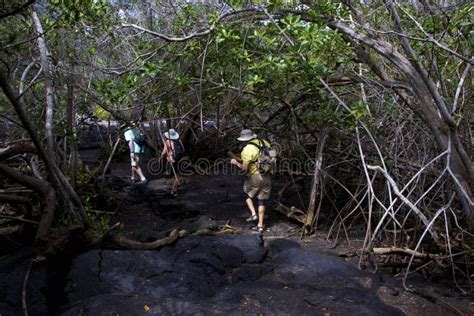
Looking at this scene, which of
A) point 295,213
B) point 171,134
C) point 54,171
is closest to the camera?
point 54,171

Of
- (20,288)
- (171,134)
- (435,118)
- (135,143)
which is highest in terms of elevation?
(435,118)

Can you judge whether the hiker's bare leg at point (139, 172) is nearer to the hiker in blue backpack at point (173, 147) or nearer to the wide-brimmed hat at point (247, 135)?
the hiker in blue backpack at point (173, 147)

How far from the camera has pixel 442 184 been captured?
4973 millimetres

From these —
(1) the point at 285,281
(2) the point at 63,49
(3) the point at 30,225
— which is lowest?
(1) the point at 285,281

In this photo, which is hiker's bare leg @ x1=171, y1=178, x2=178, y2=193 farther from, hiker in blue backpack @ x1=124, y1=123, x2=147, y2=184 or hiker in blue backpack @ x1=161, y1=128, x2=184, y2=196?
hiker in blue backpack @ x1=124, y1=123, x2=147, y2=184

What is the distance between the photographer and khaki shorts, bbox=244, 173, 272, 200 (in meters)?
6.51

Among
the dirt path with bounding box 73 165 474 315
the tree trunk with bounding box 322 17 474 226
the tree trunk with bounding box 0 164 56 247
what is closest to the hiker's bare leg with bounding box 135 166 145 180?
the dirt path with bounding box 73 165 474 315

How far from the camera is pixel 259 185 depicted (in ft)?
21.4

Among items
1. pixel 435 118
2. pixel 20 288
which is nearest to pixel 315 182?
pixel 435 118

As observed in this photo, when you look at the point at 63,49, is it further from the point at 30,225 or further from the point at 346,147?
the point at 346,147

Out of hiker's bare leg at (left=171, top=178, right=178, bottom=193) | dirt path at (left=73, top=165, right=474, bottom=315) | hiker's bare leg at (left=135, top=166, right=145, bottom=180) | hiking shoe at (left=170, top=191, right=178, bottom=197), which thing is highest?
hiker's bare leg at (left=135, top=166, right=145, bottom=180)

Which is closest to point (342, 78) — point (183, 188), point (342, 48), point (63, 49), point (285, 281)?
point (342, 48)

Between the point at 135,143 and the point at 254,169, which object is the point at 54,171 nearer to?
the point at 254,169

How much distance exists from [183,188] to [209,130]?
1.54 m
